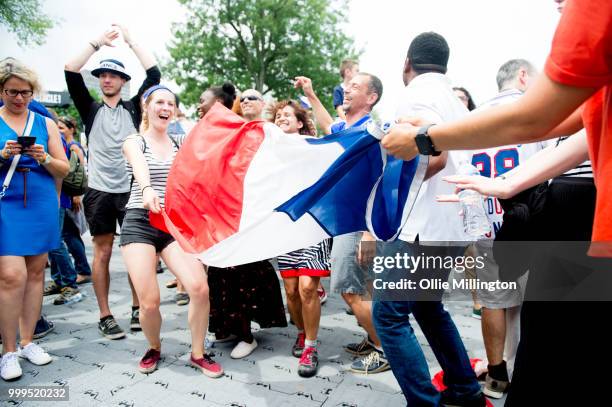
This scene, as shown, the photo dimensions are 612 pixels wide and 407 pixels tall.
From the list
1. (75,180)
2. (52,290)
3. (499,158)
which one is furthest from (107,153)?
(499,158)

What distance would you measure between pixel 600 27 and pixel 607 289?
29.5 inches

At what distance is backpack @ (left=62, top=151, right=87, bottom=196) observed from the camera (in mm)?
4820

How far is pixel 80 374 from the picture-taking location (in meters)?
3.14

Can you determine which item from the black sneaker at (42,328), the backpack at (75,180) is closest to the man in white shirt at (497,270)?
the black sneaker at (42,328)

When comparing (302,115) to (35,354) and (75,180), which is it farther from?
(35,354)

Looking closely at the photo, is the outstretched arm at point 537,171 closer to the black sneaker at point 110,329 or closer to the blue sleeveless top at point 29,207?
the blue sleeveless top at point 29,207

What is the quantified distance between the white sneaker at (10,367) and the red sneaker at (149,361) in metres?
0.83

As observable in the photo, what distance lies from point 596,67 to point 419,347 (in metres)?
1.83

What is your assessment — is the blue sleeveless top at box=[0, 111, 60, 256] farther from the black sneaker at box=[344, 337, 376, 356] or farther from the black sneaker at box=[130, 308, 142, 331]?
the black sneaker at box=[344, 337, 376, 356]

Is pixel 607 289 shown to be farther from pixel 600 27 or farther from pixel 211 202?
pixel 211 202

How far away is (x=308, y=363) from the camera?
3209mm

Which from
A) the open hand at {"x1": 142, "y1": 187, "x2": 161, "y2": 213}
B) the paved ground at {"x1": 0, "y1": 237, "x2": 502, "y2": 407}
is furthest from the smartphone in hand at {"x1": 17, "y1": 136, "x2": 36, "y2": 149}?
the paved ground at {"x1": 0, "y1": 237, "x2": 502, "y2": 407}

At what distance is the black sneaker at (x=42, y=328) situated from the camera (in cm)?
389

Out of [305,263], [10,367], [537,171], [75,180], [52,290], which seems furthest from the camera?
[52,290]
